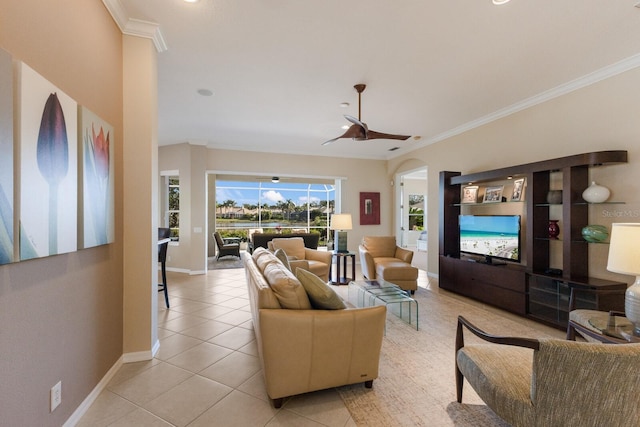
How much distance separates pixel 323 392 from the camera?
2137 mm

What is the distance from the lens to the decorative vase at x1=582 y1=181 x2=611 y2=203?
311 cm

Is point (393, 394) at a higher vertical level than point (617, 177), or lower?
lower

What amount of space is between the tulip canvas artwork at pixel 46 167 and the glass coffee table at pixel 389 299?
3030mm

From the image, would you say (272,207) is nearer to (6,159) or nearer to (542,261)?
(542,261)

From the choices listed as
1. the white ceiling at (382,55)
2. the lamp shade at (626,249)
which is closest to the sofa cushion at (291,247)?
the white ceiling at (382,55)

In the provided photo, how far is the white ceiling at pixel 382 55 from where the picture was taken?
2.32m

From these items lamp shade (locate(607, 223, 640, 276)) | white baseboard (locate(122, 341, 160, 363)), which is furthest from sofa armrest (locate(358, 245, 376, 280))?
white baseboard (locate(122, 341, 160, 363))

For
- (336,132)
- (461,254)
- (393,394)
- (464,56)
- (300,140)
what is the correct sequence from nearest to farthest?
(393,394)
(464,56)
(461,254)
(336,132)
(300,140)

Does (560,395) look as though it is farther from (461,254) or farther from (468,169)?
(468,169)

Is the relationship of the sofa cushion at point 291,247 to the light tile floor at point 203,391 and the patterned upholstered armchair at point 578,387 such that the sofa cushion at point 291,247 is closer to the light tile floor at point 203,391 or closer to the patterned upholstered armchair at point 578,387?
the light tile floor at point 203,391

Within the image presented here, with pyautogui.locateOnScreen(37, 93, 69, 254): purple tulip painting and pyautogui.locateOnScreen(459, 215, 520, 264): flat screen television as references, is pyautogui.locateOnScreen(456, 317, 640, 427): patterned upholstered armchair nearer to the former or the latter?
pyautogui.locateOnScreen(37, 93, 69, 254): purple tulip painting

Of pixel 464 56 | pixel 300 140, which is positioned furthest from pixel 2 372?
pixel 300 140

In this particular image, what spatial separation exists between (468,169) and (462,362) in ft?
13.5

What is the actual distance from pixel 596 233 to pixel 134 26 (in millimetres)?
5130
